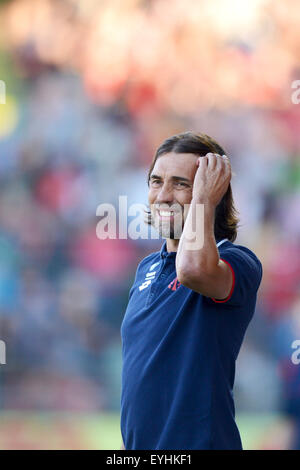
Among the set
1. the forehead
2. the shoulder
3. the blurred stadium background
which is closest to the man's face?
the forehead

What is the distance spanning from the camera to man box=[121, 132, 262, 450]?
0.95 m

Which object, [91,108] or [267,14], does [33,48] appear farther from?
[267,14]

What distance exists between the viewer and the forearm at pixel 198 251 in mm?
938

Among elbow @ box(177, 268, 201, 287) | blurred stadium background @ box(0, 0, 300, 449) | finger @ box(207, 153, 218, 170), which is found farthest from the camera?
blurred stadium background @ box(0, 0, 300, 449)

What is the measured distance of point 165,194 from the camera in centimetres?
109

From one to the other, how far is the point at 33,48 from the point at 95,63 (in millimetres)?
305

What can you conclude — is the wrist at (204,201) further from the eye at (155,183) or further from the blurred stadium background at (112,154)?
the blurred stadium background at (112,154)

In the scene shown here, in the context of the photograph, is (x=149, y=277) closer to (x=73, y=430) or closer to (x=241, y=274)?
(x=241, y=274)

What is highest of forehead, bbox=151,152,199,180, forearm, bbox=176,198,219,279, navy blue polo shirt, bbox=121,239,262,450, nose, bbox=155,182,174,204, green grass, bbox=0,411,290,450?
forehead, bbox=151,152,199,180

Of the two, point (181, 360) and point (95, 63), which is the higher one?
point (95, 63)

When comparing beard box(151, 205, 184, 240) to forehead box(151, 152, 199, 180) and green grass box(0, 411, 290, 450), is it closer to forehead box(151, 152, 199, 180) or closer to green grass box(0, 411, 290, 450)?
forehead box(151, 152, 199, 180)

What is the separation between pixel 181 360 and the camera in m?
0.97
